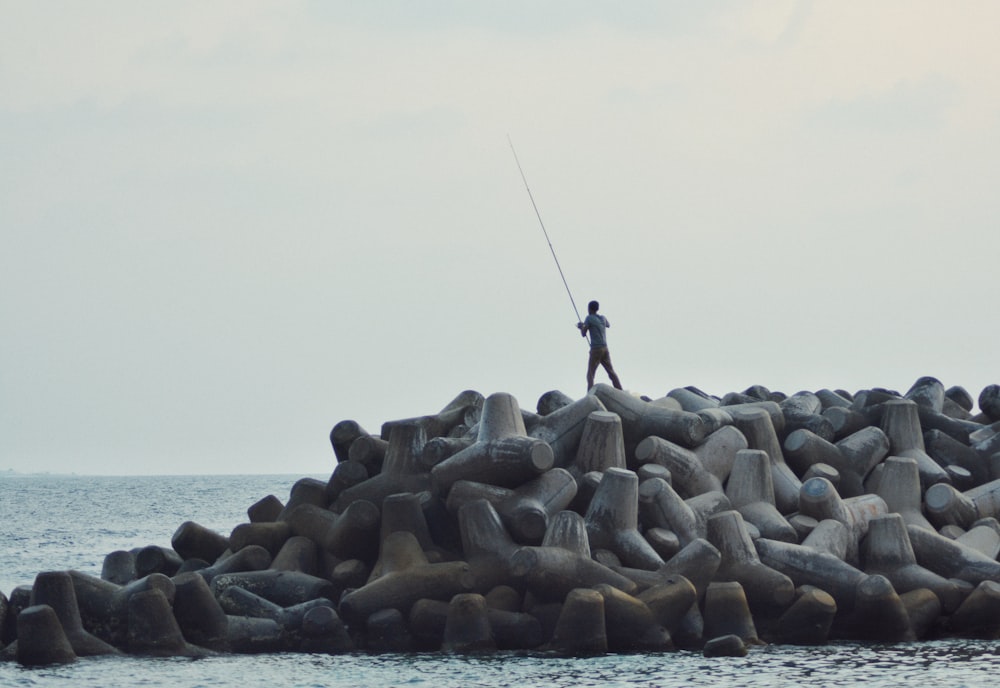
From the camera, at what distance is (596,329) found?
20078 millimetres

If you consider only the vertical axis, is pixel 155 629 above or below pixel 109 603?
below

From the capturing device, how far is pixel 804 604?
14.0 metres

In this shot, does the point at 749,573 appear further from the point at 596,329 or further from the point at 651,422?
the point at 596,329

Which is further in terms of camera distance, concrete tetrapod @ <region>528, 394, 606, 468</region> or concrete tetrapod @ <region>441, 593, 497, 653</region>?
concrete tetrapod @ <region>528, 394, 606, 468</region>

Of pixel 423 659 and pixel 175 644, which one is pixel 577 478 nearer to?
pixel 423 659

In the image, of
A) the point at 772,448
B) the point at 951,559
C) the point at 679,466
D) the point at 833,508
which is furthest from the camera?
the point at 772,448

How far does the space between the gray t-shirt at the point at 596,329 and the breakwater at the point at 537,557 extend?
11.2 ft

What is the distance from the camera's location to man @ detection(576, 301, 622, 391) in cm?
2005

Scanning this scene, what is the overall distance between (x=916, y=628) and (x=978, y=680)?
5.20 ft

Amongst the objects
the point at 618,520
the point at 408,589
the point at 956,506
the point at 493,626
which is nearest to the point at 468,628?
the point at 493,626

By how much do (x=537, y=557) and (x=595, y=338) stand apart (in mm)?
6553

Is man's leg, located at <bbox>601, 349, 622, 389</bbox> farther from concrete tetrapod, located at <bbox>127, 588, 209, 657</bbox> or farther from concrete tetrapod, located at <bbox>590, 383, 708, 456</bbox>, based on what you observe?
concrete tetrapod, located at <bbox>127, 588, 209, 657</bbox>

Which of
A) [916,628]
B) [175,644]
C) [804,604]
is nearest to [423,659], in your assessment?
[175,644]

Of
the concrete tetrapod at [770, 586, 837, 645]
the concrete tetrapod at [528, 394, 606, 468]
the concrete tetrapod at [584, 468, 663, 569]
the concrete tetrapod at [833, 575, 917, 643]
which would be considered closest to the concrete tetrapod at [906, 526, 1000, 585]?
the concrete tetrapod at [833, 575, 917, 643]
